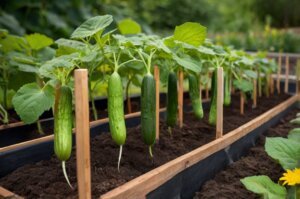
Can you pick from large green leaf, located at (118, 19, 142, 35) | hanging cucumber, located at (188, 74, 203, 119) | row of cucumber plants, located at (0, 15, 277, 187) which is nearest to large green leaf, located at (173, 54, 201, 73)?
row of cucumber plants, located at (0, 15, 277, 187)

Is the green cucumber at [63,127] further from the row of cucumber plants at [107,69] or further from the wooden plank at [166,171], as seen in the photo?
the wooden plank at [166,171]

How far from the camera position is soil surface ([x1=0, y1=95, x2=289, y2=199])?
1688mm

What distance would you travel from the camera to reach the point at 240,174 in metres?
2.23

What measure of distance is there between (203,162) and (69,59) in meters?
0.95

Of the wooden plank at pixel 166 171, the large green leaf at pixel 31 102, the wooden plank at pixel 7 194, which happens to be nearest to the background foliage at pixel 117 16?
the large green leaf at pixel 31 102

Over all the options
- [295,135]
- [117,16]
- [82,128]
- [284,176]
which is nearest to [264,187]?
[284,176]

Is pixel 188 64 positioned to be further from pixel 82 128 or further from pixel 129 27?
pixel 129 27

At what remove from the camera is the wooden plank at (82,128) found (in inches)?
54.4

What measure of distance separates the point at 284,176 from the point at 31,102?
1.43 meters

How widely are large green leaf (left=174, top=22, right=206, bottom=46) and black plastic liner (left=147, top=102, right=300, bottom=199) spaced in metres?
0.71

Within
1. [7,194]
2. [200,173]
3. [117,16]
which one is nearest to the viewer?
[7,194]

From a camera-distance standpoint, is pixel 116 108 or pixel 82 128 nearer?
pixel 82 128

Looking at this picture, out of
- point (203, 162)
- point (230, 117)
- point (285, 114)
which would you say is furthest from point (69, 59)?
point (285, 114)

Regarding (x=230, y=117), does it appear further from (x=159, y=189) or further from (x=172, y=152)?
(x=159, y=189)
